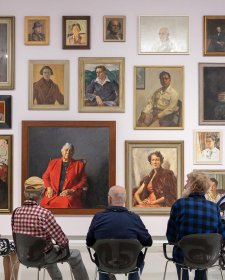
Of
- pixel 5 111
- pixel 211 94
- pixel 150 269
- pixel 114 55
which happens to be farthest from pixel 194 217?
pixel 5 111

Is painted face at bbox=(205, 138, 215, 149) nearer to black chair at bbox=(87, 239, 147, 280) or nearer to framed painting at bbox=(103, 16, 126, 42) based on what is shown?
framed painting at bbox=(103, 16, 126, 42)

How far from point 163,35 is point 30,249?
518 centimetres

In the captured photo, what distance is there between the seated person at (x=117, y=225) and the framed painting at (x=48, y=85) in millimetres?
3969

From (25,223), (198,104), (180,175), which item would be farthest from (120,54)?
(25,223)

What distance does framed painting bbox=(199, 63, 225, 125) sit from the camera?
34.5 feet

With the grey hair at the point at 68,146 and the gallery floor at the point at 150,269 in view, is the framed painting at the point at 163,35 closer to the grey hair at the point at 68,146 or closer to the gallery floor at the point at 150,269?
the grey hair at the point at 68,146

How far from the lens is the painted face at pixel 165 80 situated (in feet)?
34.6

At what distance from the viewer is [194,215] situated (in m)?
6.91

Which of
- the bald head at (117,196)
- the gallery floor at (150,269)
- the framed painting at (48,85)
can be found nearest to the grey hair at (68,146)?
the framed painting at (48,85)

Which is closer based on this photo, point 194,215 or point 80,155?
point 194,215

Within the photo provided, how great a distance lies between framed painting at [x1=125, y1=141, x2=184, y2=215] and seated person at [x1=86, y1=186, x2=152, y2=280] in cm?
360

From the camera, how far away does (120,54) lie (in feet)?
34.6

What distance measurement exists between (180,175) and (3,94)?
3.58m

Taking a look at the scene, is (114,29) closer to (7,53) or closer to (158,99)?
(158,99)
